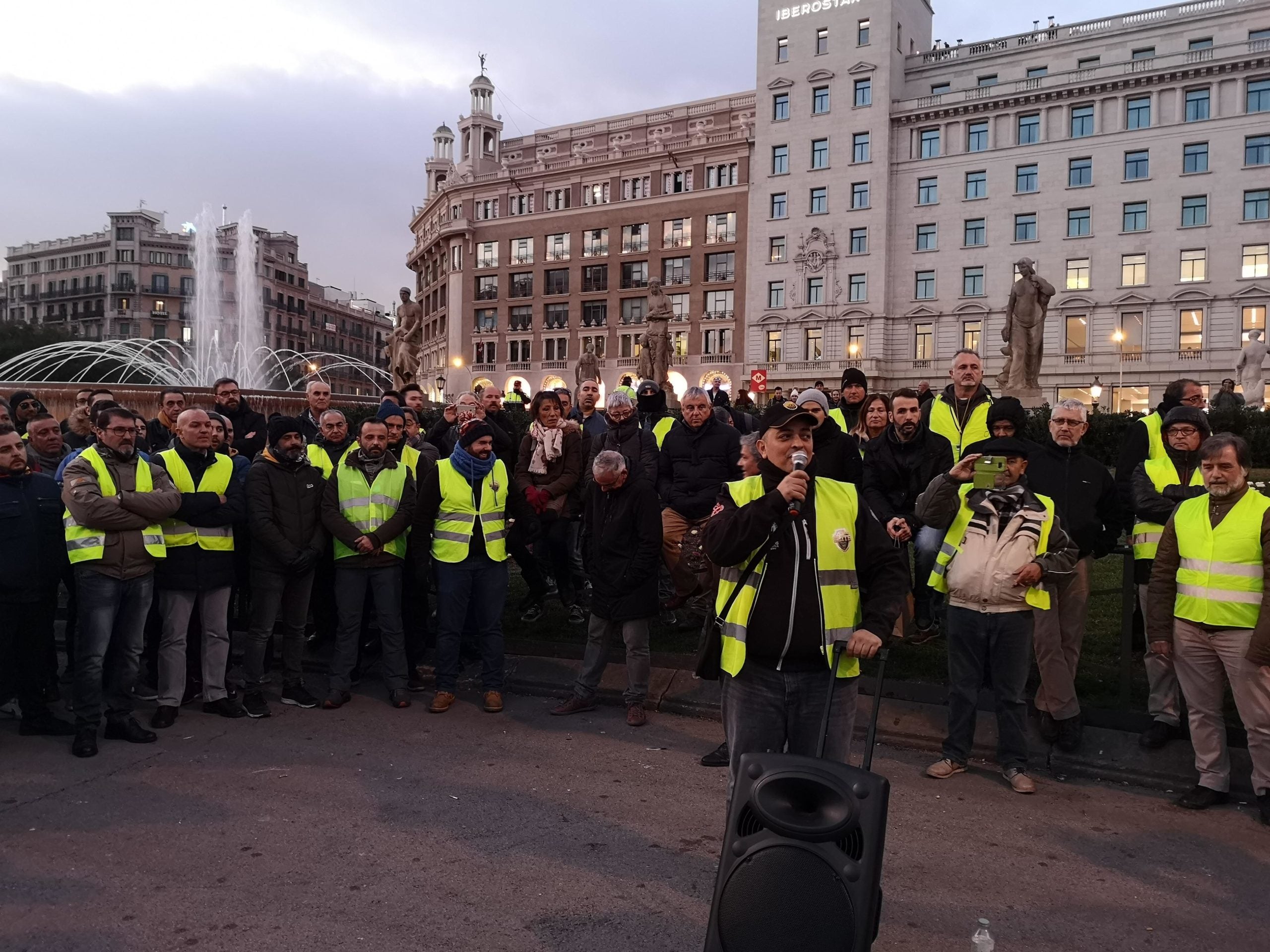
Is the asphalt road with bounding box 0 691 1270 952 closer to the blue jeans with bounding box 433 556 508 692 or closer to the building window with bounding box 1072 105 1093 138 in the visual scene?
the blue jeans with bounding box 433 556 508 692

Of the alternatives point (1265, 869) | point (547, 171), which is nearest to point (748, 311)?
point (547, 171)

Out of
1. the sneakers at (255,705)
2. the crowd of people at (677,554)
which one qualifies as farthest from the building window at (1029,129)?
the sneakers at (255,705)

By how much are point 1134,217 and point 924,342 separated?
12698 millimetres

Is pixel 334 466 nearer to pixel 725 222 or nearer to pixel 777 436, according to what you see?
pixel 777 436

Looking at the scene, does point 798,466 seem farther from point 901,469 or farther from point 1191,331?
point 1191,331

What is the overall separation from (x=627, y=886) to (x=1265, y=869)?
3158mm

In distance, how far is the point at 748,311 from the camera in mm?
60500

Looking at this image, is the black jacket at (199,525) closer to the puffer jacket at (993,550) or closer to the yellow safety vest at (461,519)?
the yellow safety vest at (461,519)

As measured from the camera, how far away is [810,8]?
58344 mm

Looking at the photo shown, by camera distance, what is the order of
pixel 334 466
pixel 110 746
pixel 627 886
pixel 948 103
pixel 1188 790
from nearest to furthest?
pixel 627 886 → pixel 1188 790 → pixel 110 746 → pixel 334 466 → pixel 948 103

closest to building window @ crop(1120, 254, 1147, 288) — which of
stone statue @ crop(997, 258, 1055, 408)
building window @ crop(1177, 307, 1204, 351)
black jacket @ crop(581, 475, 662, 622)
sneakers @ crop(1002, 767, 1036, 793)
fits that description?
building window @ crop(1177, 307, 1204, 351)

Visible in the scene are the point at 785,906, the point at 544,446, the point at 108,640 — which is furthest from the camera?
the point at 544,446

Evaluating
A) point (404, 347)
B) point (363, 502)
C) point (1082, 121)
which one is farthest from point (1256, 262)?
point (363, 502)

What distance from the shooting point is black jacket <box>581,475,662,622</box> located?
6.88m
